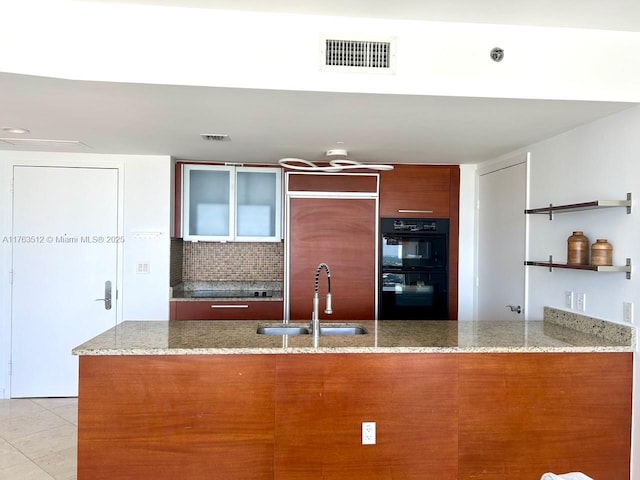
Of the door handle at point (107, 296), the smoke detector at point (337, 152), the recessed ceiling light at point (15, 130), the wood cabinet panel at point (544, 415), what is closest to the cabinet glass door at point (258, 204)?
the smoke detector at point (337, 152)

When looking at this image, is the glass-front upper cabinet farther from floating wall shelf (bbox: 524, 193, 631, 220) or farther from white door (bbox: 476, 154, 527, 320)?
floating wall shelf (bbox: 524, 193, 631, 220)

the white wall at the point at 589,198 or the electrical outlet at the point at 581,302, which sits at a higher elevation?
the white wall at the point at 589,198

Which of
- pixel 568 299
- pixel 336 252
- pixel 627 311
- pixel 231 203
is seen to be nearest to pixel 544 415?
pixel 627 311

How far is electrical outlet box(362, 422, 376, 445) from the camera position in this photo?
2.20m

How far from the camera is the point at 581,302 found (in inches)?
101

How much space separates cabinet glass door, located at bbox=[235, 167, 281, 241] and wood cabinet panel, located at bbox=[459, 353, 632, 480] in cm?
239

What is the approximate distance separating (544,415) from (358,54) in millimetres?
2026

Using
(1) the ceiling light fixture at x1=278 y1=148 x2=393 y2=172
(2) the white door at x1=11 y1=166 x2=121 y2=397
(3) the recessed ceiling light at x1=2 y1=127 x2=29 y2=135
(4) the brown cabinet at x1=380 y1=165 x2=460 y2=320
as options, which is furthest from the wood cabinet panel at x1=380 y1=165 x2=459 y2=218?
(3) the recessed ceiling light at x1=2 y1=127 x2=29 y2=135

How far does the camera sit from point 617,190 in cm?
229

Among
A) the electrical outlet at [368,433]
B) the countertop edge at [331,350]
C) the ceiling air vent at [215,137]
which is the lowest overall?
the electrical outlet at [368,433]

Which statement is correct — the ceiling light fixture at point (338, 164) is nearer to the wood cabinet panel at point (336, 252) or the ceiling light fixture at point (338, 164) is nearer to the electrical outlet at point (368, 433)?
the wood cabinet panel at point (336, 252)

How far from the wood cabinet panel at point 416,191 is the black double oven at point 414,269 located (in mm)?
83

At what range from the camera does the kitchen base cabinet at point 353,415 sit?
213cm

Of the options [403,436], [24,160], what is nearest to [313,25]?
[403,436]
